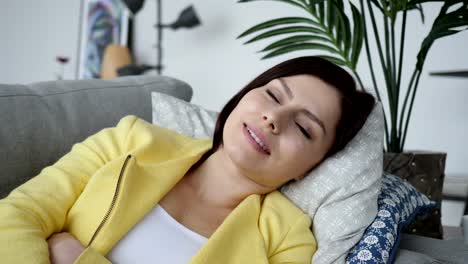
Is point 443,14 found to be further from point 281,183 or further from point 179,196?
point 179,196

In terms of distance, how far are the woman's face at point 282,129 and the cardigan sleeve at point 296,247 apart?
0.12m

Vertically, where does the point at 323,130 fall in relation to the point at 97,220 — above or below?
above

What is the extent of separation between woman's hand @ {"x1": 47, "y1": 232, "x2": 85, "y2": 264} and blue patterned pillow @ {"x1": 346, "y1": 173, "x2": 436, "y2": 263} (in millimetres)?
516

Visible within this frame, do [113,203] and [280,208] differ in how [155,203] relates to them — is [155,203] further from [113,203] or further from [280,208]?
[280,208]

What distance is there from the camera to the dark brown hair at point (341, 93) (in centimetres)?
114

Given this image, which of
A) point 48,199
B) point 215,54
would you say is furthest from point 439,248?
point 215,54

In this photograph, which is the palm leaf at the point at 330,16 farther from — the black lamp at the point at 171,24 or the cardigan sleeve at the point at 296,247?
the black lamp at the point at 171,24

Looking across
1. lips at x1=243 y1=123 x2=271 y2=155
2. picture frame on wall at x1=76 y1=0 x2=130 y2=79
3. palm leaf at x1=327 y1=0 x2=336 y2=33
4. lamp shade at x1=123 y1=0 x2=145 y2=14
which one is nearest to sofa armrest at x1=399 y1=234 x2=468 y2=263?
lips at x1=243 y1=123 x2=271 y2=155

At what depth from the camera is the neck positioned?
44.1 inches

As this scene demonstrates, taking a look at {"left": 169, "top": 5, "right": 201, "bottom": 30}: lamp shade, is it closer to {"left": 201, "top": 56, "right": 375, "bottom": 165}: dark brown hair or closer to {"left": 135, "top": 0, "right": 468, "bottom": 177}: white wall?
{"left": 135, "top": 0, "right": 468, "bottom": 177}: white wall

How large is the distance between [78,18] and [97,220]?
2887 mm

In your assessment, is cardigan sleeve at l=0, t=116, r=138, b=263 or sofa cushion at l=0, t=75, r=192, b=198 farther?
sofa cushion at l=0, t=75, r=192, b=198

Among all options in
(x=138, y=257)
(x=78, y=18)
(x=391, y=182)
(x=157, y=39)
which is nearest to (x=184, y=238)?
(x=138, y=257)

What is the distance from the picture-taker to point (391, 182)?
1.19 m
